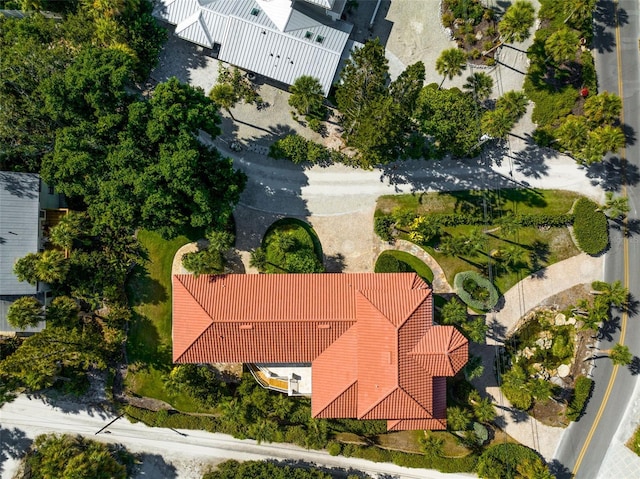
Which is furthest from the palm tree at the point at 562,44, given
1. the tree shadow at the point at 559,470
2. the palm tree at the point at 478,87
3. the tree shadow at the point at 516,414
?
the tree shadow at the point at 559,470

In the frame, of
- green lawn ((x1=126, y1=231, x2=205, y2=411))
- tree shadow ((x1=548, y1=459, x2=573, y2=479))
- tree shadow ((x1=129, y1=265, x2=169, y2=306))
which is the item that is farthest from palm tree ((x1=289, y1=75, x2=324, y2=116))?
tree shadow ((x1=548, y1=459, x2=573, y2=479))

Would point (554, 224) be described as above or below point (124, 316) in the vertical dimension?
above

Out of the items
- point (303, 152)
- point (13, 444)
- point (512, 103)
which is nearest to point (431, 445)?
point (303, 152)

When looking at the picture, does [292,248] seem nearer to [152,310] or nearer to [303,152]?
[303,152]

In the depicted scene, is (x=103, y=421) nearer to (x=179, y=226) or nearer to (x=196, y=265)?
(x=196, y=265)

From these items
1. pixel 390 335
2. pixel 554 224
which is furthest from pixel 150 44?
pixel 554 224

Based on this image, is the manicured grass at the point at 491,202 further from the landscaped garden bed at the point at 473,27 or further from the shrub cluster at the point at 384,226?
the landscaped garden bed at the point at 473,27

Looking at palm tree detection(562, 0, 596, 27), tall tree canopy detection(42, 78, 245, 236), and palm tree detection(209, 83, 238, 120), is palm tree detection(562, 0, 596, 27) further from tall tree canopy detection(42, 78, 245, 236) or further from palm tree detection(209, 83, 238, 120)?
tall tree canopy detection(42, 78, 245, 236)
